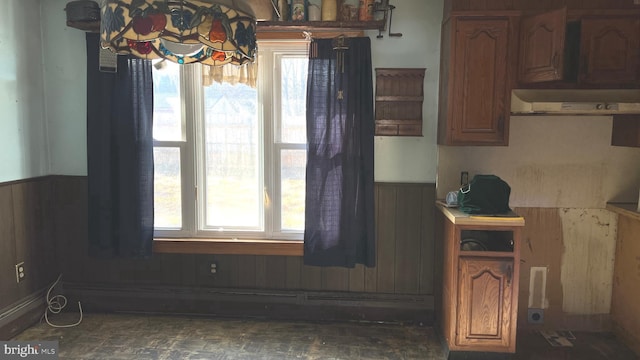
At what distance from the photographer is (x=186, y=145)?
3.35 meters

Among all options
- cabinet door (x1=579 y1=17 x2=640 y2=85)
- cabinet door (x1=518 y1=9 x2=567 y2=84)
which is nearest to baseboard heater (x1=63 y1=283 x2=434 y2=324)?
cabinet door (x1=518 y1=9 x2=567 y2=84)

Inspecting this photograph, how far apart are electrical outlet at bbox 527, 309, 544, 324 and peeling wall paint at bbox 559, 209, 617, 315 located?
0.58 feet

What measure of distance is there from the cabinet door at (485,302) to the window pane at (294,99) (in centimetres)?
145

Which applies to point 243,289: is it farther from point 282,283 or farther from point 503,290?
point 503,290

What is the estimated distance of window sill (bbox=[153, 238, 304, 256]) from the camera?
3291 millimetres

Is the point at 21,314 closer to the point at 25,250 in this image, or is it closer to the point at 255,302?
the point at 25,250

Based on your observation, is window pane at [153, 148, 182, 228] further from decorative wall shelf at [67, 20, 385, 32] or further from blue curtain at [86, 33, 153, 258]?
decorative wall shelf at [67, 20, 385, 32]

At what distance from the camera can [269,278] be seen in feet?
11.2

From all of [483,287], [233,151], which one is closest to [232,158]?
[233,151]

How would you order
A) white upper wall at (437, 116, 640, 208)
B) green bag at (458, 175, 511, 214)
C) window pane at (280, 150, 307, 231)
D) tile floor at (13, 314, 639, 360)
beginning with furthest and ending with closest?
window pane at (280, 150, 307, 231) → white upper wall at (437, 116, 640, 208) → tile floor at (13, 314, 639, 360) → green bag at (458, 175, 511, 214)

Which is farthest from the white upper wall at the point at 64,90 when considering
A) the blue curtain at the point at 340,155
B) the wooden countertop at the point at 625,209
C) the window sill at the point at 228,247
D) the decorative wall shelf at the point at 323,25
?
the wooden countertop at the point at 625,209

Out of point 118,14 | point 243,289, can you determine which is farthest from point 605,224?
point 118,14

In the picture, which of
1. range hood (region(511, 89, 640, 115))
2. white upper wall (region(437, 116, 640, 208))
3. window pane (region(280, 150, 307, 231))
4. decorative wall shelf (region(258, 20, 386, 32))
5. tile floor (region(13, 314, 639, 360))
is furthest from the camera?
window pane (region(280, 150, 307, 231))

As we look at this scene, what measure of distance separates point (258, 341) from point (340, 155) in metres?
1.38
